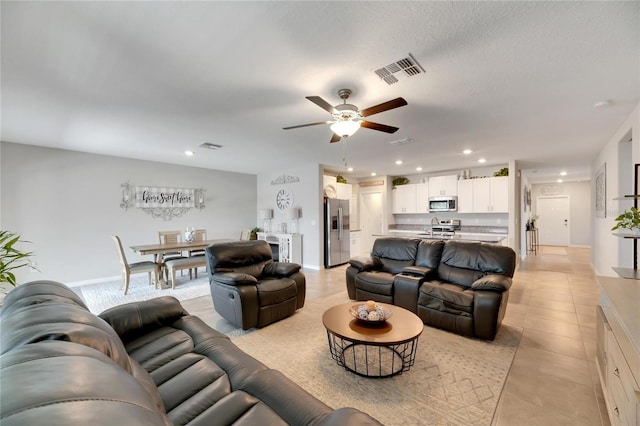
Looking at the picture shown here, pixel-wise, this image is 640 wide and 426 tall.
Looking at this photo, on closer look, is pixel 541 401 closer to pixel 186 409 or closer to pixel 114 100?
pixel 186 409

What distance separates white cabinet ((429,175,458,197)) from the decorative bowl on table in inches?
222

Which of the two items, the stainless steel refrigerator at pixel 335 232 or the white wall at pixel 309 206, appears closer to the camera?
the white wall at pixel 309 206

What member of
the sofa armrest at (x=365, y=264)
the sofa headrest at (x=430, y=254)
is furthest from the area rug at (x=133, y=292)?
the sofa headrest at (x=430, y=254)

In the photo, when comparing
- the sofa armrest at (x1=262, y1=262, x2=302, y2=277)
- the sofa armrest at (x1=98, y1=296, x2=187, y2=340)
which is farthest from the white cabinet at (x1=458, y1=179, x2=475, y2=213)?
the sofa armrest at (x1=98, y1=296, x2=187, y2=340)

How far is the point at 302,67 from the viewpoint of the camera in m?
2.27

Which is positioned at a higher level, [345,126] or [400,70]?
[400,70]

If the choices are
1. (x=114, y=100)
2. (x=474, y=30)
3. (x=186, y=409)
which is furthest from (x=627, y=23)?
(x=114, y=100)

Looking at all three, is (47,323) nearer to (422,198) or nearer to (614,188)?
(614,188)

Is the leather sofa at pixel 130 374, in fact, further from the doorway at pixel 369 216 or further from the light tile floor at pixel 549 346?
the doorway at pixel 369 216

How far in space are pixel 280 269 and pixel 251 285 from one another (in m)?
0.61

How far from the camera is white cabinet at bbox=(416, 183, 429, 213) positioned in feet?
24.8

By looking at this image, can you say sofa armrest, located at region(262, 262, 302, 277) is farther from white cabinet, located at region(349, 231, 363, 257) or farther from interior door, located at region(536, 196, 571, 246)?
interior door, located at region(536, 196, 571, 246)

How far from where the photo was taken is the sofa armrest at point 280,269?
372cm

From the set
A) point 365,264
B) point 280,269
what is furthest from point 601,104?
point 280,269
